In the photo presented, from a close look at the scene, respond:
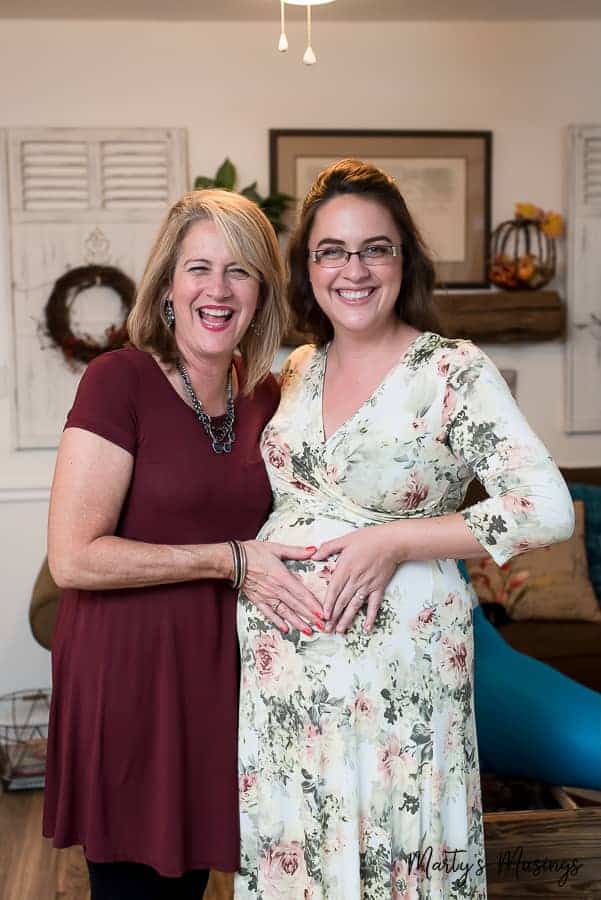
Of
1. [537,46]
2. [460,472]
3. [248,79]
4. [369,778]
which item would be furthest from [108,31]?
[369,778]

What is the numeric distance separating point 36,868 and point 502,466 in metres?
2.18

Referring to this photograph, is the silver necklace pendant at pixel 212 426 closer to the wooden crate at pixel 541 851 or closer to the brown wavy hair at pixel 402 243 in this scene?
the brown wavy hair at pixel 402 243

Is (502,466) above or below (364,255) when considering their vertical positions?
below

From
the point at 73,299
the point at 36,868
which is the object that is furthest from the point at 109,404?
the point at 73,299

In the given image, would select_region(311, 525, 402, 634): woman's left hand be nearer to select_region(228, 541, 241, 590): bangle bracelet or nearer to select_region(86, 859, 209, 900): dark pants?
select_region(228, 541, 241, 590): bangle bracelet

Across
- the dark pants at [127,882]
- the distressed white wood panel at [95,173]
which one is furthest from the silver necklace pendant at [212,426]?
the distressed white wood panel at [95,173]

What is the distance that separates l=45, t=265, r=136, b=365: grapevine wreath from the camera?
4156 millimetres

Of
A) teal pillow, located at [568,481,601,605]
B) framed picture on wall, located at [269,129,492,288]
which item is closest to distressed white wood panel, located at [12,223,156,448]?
framed picture on wall, located at [269,129,492,288]

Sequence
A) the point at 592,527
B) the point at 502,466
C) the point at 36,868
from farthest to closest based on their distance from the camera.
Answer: the point at 592,527 → the point at 36,868 → the point at 502,466

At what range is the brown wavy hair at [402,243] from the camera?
6.16 feet

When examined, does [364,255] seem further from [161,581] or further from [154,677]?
A: [154,677]

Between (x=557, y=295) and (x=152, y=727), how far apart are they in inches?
119

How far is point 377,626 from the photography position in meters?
1.79

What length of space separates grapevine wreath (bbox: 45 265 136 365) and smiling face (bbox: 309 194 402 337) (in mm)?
2404
